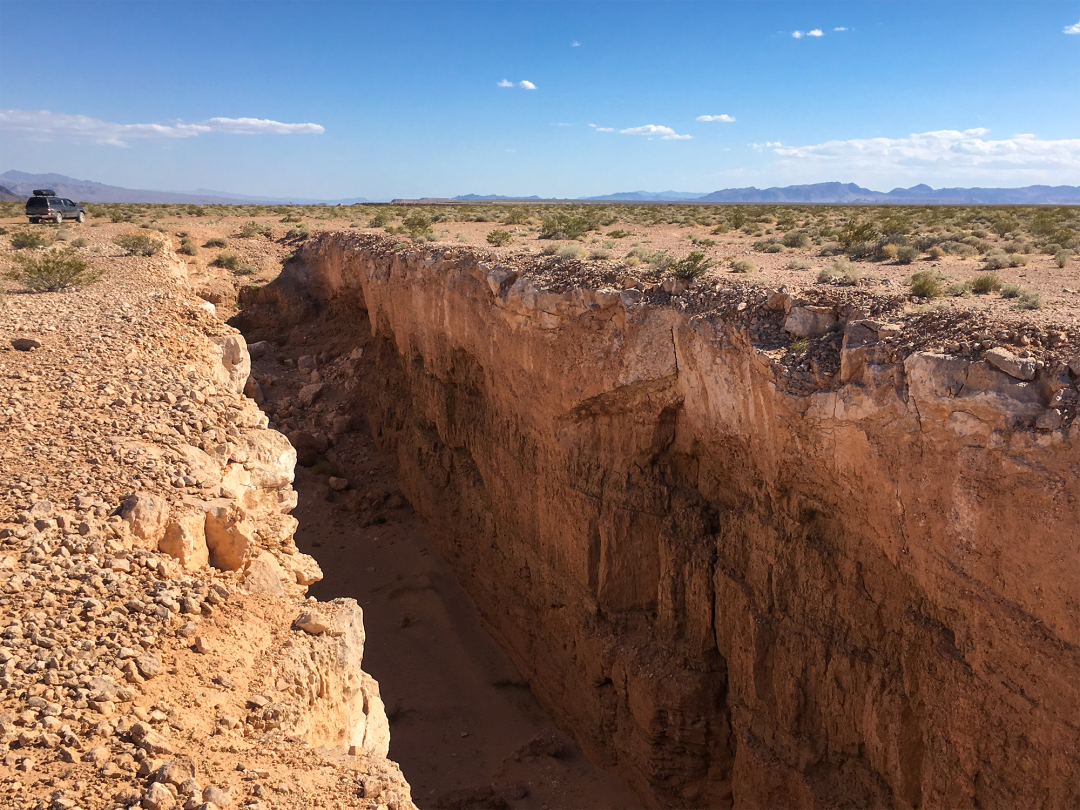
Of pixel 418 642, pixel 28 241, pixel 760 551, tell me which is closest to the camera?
pixel 760 551

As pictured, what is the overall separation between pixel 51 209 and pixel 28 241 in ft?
38.5

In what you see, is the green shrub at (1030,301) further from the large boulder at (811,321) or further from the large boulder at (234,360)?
the large boulder at (234,360)

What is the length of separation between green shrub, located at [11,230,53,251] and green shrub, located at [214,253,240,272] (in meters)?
4.08

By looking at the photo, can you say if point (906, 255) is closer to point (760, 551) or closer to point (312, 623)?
point (760, 551)

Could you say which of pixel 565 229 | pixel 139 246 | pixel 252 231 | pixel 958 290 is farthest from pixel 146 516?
pixel 252 231

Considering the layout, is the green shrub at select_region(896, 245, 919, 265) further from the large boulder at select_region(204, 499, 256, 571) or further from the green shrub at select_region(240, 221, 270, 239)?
the green shrub at select_region(240, 221, 270, 239)

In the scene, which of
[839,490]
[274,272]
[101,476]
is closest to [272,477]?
[101,476]

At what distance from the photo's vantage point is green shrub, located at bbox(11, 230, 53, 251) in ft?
58.7

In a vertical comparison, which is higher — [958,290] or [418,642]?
[958,290]

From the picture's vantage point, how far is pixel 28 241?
18.1 metres

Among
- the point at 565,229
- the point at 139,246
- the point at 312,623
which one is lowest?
the point at 312,623

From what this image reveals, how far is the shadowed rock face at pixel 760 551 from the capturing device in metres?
6.04

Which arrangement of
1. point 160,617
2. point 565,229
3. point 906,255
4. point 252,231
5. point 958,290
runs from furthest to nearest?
1. point 252,231
2. point 565,229
3. point 906,255
4. point 958,290
5. point 160,617

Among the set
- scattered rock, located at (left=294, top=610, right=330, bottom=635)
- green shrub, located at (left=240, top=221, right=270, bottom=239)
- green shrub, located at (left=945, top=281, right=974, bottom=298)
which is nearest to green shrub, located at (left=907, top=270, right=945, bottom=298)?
green shrub, located at (left=945, top=281, right=974, bottom=298)
